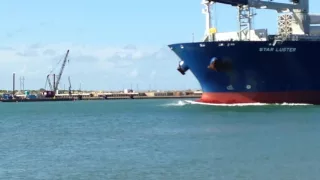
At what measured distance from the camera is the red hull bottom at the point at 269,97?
44688 millimetres

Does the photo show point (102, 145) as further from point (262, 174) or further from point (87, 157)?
point (262, 174)

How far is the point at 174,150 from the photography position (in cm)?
2420

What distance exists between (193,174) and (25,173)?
5041mm

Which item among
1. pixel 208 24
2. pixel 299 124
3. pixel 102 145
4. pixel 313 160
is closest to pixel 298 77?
pixel 208 24

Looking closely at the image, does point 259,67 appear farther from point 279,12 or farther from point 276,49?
point 279,12

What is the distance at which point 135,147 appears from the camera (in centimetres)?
2575

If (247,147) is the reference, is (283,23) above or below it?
above

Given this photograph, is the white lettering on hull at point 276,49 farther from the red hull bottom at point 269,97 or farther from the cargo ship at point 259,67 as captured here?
the red hull bottom at point 269,97

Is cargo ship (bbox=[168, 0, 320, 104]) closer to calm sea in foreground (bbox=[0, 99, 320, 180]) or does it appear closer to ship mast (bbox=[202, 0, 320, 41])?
ship mast (bbox=[202, 0, 320, 41])

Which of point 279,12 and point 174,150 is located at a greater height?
point 279,12

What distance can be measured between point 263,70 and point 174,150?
21281mm

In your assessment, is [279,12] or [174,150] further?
[279,12]

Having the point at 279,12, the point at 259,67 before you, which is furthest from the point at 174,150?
the point at 279,12

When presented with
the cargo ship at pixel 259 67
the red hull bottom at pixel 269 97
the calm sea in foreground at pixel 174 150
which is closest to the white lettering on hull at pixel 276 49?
the cargo ship at pixel 259 67
